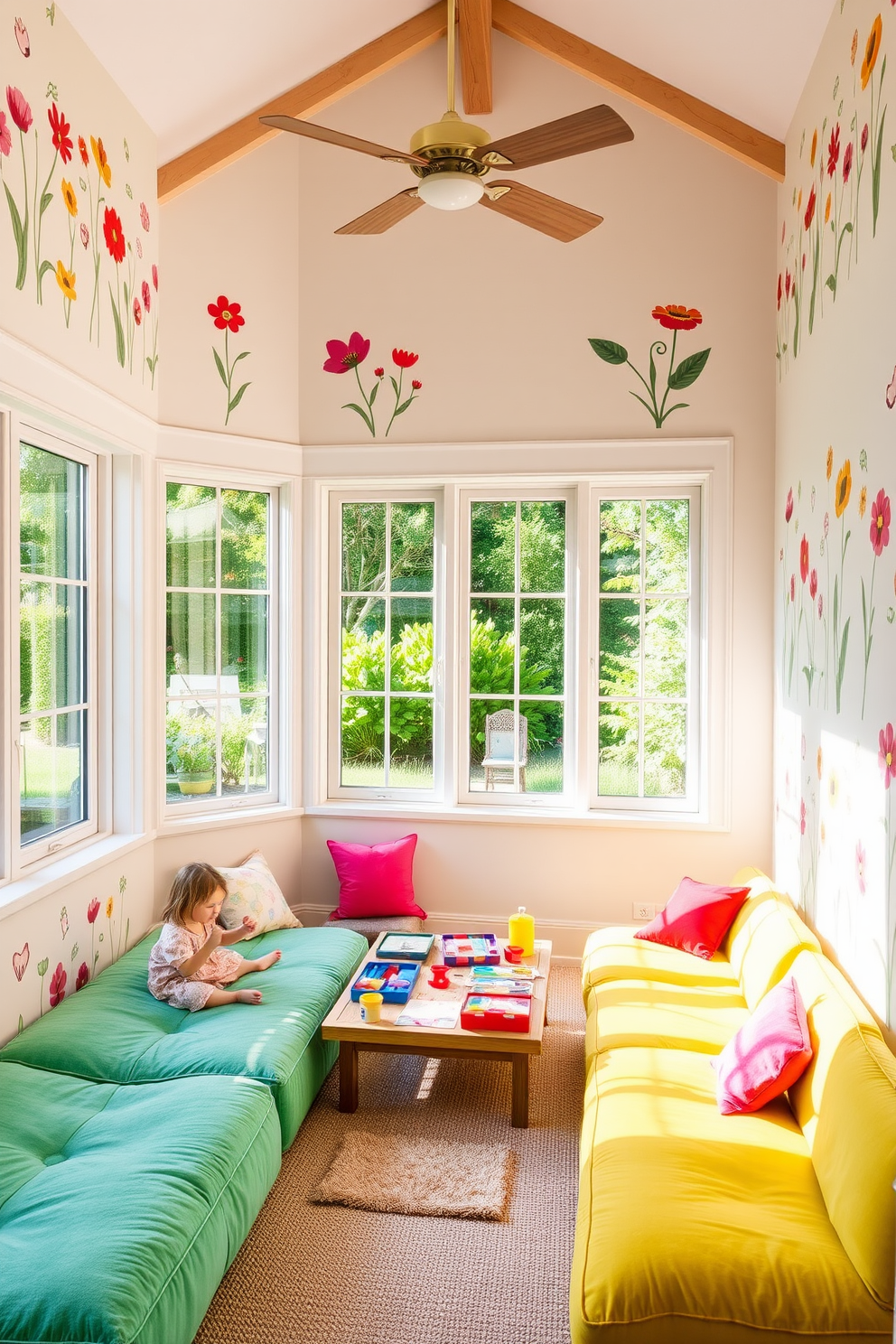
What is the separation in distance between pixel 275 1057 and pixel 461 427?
110 inches

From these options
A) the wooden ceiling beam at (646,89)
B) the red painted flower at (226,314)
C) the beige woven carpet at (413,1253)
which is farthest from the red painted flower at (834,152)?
the beige woven carpet at (413,1253)

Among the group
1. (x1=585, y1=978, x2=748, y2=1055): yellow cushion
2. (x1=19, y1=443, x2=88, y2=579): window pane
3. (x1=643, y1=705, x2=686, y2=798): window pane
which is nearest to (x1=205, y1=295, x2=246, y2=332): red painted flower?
(x1=19, y1=443, x2=88, y2=579): window pane

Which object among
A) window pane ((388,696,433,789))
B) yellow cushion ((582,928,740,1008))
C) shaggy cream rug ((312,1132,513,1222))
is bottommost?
shaggy cream rug ((312,1132,513,1222))

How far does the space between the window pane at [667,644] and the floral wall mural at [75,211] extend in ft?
7.72

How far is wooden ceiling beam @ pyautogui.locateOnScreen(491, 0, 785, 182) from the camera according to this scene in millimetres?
3852

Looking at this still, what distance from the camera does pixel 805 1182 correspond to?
2037mm

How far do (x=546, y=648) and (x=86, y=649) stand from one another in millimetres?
2005

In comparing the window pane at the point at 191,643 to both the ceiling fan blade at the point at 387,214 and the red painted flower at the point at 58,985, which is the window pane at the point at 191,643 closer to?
the red painted flower at the point at 58,985

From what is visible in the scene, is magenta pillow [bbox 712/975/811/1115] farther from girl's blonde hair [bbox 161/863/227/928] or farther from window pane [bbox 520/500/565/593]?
window pane [bbox 520/500/565/593]

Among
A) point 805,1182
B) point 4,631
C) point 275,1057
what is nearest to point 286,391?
point 4,631

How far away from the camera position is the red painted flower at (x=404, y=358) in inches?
169

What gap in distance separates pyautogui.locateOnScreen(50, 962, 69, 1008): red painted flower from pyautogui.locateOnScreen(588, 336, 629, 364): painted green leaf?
10.7 feet

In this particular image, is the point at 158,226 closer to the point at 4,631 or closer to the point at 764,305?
the point at 4,631

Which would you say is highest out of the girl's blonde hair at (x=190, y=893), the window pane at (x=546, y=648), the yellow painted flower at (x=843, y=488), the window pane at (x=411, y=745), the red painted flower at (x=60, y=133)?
the red painted flower at (x=60, y=133)
